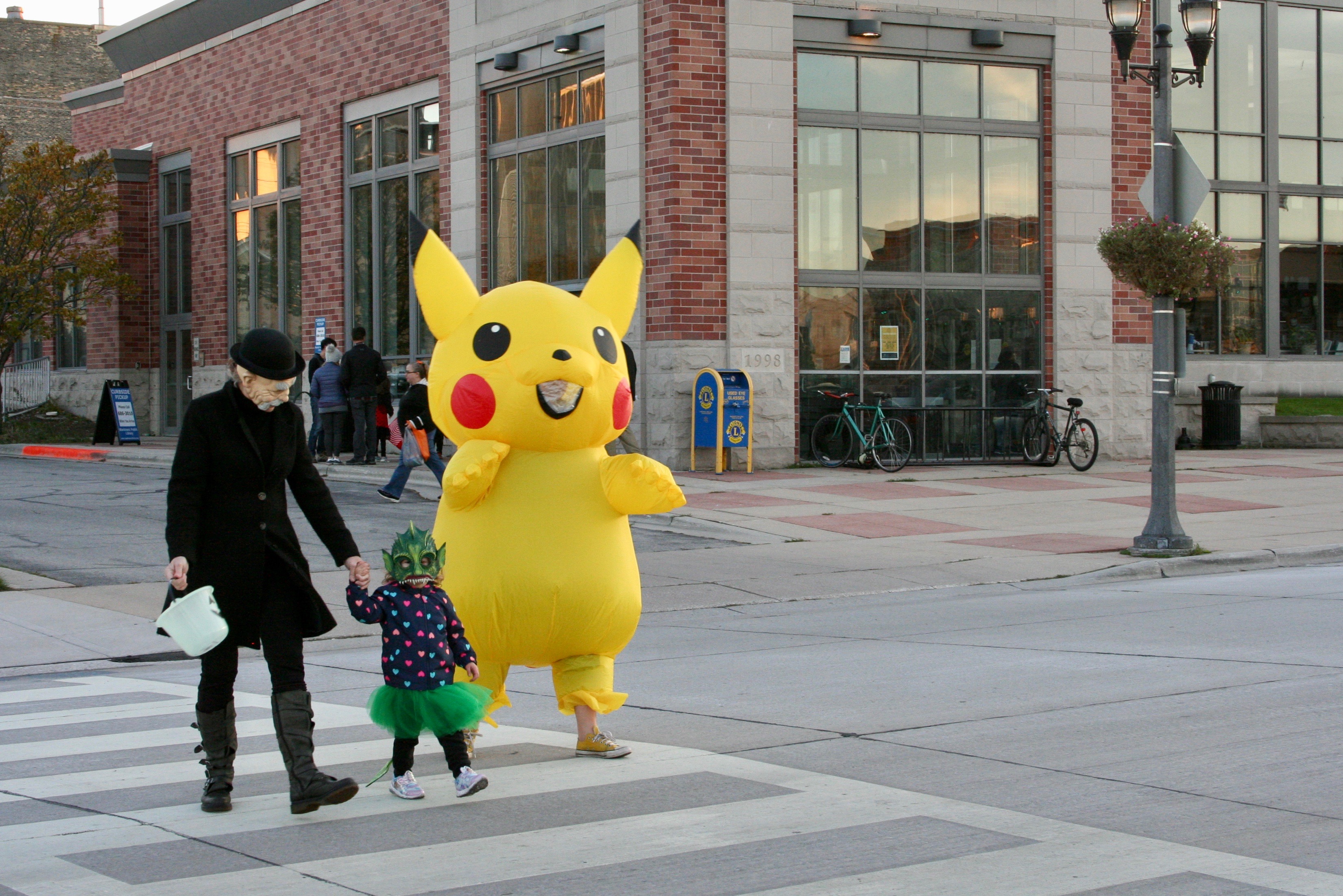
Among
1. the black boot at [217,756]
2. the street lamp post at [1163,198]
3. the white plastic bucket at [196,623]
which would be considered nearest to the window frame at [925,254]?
the street lamp post at [1163,198]

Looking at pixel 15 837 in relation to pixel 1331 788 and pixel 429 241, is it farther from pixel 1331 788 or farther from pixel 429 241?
pixel 1331 788

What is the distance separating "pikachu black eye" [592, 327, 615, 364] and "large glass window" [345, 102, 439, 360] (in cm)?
1841

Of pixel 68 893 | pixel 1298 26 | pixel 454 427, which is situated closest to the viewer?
pixel 68 893

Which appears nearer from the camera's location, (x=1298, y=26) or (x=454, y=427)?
(x=454, y=427)

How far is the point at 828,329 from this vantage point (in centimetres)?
2145

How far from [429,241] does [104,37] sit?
101 feet

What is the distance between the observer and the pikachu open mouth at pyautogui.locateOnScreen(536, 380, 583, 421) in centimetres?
613

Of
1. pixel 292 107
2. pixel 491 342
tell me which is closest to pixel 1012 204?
pixel 292 107

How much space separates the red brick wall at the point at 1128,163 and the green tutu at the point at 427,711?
19235 mm

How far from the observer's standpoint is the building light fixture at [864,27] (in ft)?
68.9

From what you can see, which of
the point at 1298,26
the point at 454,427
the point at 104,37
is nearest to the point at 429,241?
the point at 454,427

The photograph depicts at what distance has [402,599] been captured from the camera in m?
5.58

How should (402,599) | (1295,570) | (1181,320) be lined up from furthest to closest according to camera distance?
(1181,320), (1295,570), (402,599)

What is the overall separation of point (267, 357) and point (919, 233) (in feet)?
57.7
